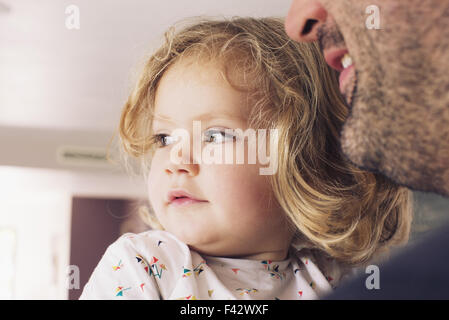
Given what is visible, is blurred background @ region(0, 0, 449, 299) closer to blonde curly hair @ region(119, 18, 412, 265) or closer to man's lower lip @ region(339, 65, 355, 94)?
blonde curly hair @ region(119, 18, 412, 265)

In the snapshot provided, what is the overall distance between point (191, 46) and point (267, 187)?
249mm

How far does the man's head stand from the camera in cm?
69

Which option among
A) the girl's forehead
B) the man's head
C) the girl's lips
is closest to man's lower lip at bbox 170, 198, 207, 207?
the girl's lips

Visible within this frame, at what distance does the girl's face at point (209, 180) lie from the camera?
2.34 feet

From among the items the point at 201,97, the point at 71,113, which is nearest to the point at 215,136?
the point at 201,97

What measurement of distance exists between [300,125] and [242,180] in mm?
123

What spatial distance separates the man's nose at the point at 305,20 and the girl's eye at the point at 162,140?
248 millimetres

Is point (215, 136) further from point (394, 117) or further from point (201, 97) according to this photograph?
point (394, 117)

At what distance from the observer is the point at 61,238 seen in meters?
0.99

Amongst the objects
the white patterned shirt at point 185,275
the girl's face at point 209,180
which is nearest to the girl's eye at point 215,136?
the girl's face at point 209,180

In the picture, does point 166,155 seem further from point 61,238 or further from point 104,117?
point 61,238

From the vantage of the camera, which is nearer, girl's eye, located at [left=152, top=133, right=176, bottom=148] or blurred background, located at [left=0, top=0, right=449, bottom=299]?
girl's eye, located at [left=152, top=133, right=176, bottom=148]

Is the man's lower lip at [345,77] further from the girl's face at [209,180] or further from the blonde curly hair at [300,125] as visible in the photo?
the girl's face at [209,180]

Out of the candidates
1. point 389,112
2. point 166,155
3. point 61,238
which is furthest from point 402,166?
point 61,238
